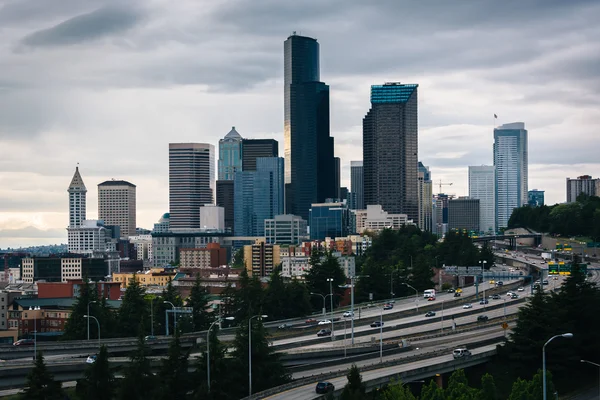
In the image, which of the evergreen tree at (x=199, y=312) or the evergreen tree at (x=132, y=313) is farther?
the evergreen tree at (x=199, y=312)

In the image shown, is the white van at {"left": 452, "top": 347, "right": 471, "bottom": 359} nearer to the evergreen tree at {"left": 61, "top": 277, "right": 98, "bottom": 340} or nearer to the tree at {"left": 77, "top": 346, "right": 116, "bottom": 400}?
the tree at {"left": 77, "top": 346, "right": 116, "bottom": 400}

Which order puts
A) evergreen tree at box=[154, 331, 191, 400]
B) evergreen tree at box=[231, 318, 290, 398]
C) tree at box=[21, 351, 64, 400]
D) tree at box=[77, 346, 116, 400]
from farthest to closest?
evergreen tree at box=[231, 318, 290, 398]
evergreen tree at box=[154, 331, 191, 400]
tree at box=[77, 346, 116, 400]
tree at box=[21, 351, 64, 400]

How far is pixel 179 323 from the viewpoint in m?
150

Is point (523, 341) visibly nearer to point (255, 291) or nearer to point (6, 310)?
point (255, 291)

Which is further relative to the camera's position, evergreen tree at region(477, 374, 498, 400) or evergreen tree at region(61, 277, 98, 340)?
evergreen tree at region(61, 277, 98, 340)

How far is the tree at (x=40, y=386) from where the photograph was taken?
90.3 m

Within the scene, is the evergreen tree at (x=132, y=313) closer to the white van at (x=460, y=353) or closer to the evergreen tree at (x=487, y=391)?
the white van at (x=460, y=353)

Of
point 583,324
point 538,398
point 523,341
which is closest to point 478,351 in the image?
point 523,341

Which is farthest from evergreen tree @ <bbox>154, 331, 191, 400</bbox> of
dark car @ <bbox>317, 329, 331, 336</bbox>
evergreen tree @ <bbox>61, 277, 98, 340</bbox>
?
evergreen tree @ <bbox>61, 277, 98, 340</bbox>

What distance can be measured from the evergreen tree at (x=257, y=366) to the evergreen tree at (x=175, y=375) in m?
4.70

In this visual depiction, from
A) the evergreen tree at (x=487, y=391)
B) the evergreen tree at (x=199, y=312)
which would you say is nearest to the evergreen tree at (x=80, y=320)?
the evergreen tree at (x=199, y=312)

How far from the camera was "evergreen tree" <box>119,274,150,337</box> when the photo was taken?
15138 centimetres

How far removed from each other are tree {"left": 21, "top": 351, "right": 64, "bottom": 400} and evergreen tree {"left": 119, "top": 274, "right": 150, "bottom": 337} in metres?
55.4

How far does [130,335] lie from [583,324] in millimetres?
65750
